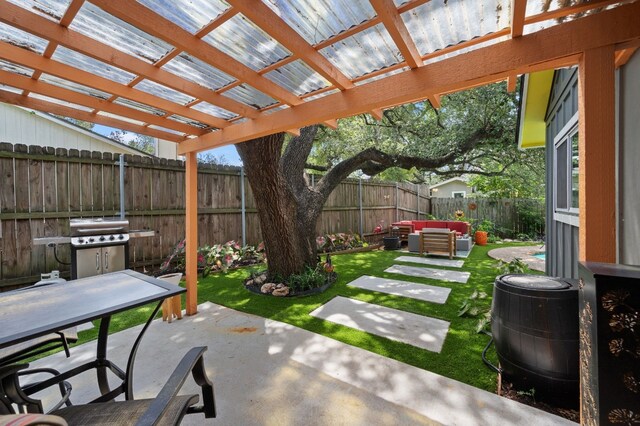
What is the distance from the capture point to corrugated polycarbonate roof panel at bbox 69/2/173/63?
1.60 m

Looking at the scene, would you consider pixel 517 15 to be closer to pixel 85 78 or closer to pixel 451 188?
pixel 85 78

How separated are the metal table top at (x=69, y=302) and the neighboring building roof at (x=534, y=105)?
458 centimetres

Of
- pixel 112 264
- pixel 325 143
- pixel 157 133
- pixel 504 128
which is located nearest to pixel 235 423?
pixel 112 264

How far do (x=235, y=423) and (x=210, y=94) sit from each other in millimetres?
2536

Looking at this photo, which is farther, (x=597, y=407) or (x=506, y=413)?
(x=506, y=413)

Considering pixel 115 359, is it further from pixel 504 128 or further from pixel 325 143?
pixel 325 143

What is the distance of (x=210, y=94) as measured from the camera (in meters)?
2.40

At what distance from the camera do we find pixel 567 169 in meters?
3.42

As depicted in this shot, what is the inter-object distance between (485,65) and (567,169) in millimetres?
2821

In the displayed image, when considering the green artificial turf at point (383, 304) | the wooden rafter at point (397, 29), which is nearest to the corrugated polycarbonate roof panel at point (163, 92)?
the wooden rafter at point (397, 29)

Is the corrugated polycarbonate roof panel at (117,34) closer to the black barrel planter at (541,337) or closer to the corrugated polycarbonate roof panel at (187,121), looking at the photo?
the corrugated polycarbonate roof panel at (187,121)

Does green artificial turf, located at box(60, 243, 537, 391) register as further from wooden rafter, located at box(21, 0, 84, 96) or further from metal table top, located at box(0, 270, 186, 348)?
wooden rafter, located at box(21, 0, 84, 96)

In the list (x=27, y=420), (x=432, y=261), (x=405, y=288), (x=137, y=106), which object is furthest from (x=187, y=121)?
(x=432, y=261)

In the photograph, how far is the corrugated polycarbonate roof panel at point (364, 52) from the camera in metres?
1.70
